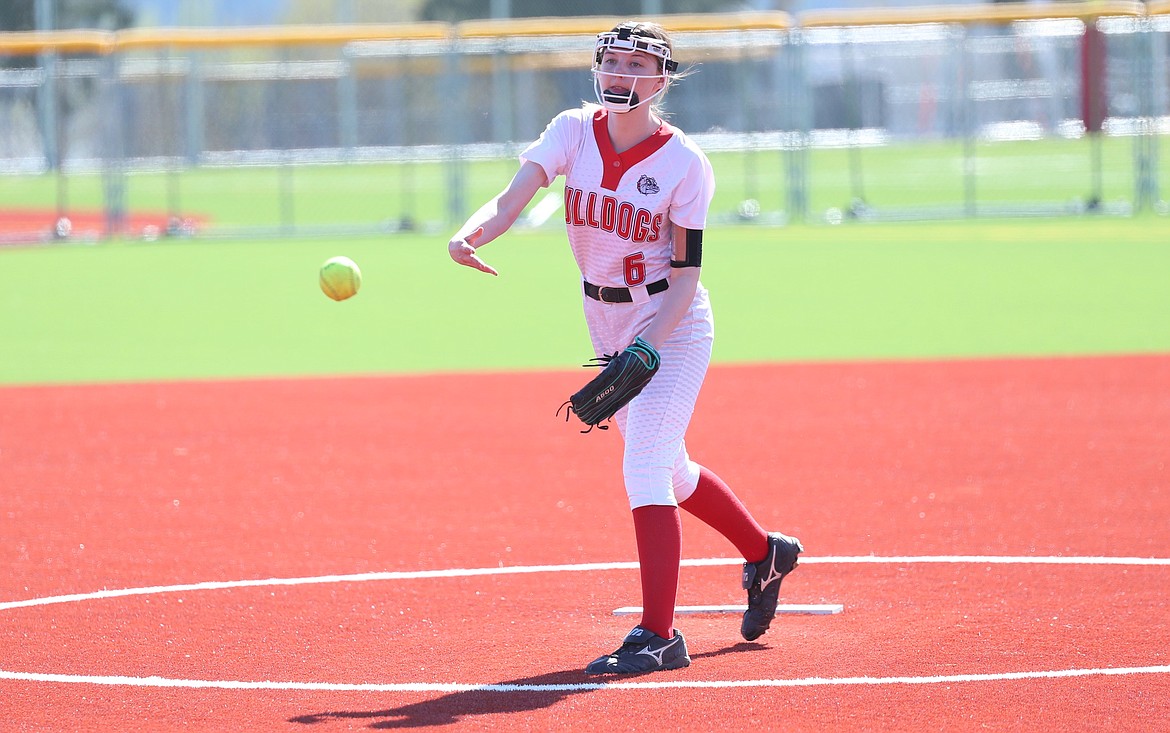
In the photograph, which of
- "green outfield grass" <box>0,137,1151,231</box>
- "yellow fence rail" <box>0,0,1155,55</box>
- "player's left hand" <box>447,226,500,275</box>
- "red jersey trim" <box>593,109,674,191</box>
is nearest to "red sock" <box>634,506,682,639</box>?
"player's left hand" <box>447,226,500,275</box>

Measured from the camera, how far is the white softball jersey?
17.1 ft

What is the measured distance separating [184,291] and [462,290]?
330 cm

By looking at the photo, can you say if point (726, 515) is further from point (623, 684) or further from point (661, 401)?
point (623, 684)

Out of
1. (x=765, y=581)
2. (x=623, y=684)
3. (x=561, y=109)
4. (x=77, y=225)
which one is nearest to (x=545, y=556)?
(x=765, y=581)

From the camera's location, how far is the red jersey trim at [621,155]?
5.25 meters

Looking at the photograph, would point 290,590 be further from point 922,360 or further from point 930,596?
point 922,360

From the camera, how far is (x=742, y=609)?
6008 mm

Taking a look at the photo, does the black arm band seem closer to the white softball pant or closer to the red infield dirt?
the white softball pant

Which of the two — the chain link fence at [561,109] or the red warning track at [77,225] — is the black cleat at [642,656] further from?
the red warning track at [77,225]

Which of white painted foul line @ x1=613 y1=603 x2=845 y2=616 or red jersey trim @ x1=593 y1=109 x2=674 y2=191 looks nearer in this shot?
red jersey trim @ x1=593 y1=109 x2=674 y2=191

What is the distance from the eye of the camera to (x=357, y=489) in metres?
8.37

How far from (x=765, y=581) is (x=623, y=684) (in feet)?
2.89

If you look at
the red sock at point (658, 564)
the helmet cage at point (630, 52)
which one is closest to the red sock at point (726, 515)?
the red sock at point (658, 564)

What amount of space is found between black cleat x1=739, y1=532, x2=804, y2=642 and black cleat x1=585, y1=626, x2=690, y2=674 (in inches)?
18.1
